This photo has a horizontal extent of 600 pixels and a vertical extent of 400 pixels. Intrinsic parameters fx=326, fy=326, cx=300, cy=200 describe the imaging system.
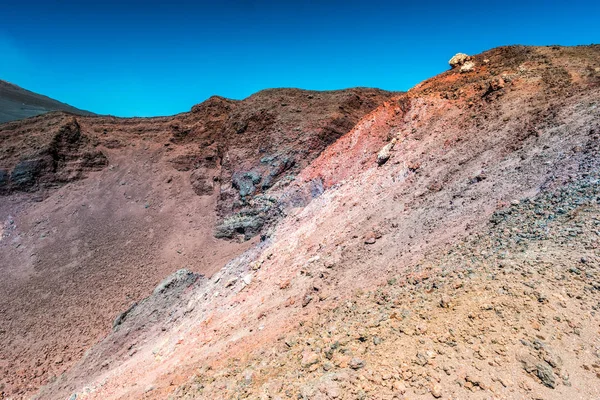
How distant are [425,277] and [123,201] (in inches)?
915

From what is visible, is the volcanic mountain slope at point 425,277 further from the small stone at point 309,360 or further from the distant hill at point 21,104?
the distant hill at point 21,104

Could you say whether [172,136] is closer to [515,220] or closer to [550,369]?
[515,220]

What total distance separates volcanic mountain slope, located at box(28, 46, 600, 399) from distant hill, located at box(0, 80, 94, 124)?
52994 millimetres

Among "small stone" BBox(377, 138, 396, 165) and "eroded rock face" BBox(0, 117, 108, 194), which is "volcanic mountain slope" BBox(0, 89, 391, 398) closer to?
"eroded rock face" BBox(0, 117, 108, 194)

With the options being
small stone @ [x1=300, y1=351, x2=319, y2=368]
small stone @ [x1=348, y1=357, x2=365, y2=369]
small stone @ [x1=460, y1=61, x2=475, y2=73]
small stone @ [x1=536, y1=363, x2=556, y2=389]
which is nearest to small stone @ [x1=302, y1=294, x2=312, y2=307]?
small stone @ [x1=300, y1=351, x2=319, y2=368]

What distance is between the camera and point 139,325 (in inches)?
514

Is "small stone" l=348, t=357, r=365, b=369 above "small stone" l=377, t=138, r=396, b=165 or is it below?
below

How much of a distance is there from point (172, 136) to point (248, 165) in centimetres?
976

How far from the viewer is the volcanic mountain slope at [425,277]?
4.32 m

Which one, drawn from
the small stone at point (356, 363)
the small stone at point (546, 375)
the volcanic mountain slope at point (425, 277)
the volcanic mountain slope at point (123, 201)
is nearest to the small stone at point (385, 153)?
the volcanic mountain slope at point (425, 277)

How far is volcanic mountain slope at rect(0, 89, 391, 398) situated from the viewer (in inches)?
620

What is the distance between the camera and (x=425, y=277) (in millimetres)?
6195

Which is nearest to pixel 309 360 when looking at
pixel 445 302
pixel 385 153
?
pixel 445 302

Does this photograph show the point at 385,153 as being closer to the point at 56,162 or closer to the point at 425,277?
the point at 425,277
